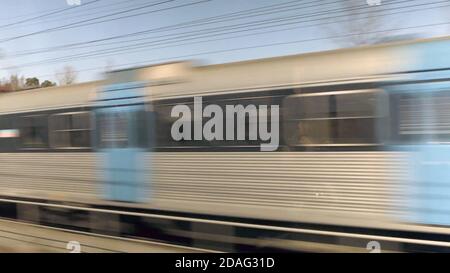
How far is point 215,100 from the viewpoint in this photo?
260 cm

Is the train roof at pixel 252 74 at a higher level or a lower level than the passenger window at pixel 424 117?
higher

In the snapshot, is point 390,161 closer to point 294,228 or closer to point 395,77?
point 395,77

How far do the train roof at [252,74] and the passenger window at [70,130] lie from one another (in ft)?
0.47

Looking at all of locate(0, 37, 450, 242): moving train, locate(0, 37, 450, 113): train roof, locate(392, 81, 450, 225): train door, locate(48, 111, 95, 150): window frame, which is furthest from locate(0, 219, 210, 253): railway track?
locate(392, 81, 450, 225): train door

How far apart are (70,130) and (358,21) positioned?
1980mm

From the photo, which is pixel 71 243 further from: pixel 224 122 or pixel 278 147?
pixel 278 147

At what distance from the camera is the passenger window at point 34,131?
308cm

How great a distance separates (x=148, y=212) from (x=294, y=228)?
3.07 ft

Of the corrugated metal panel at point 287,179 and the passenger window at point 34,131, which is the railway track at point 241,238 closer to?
the corrugated metal panel at point 287,179

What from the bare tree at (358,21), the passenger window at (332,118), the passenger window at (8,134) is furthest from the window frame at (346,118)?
the passenger window at (8,134)

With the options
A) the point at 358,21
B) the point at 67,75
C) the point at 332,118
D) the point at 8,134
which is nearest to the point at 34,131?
the point at 8,134

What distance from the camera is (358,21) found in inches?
67.5

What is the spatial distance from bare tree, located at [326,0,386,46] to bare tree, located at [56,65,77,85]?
1.15m
